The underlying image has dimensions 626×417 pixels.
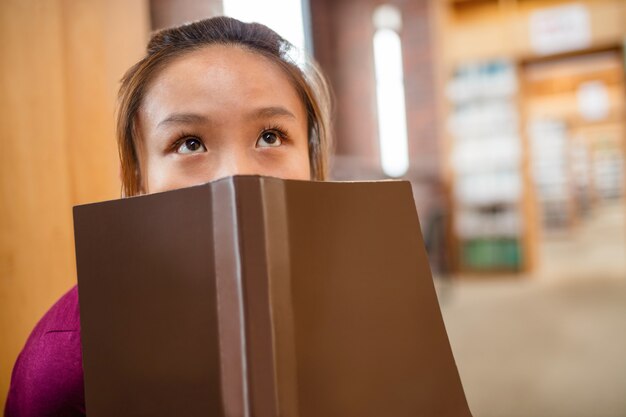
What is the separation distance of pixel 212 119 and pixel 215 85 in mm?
36

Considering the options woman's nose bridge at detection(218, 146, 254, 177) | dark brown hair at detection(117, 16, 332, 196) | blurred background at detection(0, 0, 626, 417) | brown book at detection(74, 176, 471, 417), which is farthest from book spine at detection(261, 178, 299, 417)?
blurred background at detection(0, 0, 626, 417)

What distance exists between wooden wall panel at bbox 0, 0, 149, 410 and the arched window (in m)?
3.53

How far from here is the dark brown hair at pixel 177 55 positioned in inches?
22.2

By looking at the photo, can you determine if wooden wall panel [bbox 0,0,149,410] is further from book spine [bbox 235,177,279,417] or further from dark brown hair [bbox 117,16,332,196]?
book spine [bbox 235,177,279,417]

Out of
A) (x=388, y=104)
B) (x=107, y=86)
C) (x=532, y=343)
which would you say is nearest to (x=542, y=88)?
(x=388, y=104)

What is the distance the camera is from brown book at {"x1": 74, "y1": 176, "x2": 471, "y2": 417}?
296 mm

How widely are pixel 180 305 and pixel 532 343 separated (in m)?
2.10

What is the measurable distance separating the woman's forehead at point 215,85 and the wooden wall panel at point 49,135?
0.20 m

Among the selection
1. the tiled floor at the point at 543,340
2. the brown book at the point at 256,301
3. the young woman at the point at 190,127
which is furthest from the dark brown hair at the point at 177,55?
the tiled floor at the point at 543,340

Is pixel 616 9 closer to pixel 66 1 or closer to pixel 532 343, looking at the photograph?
pixel 532 343

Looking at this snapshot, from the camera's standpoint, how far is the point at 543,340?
2135 mm

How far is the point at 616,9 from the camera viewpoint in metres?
3.43

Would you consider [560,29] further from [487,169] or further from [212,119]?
[212,119]

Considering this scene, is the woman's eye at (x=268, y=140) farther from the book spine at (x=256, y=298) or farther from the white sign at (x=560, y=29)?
the white sign at (x=560, y=29)
